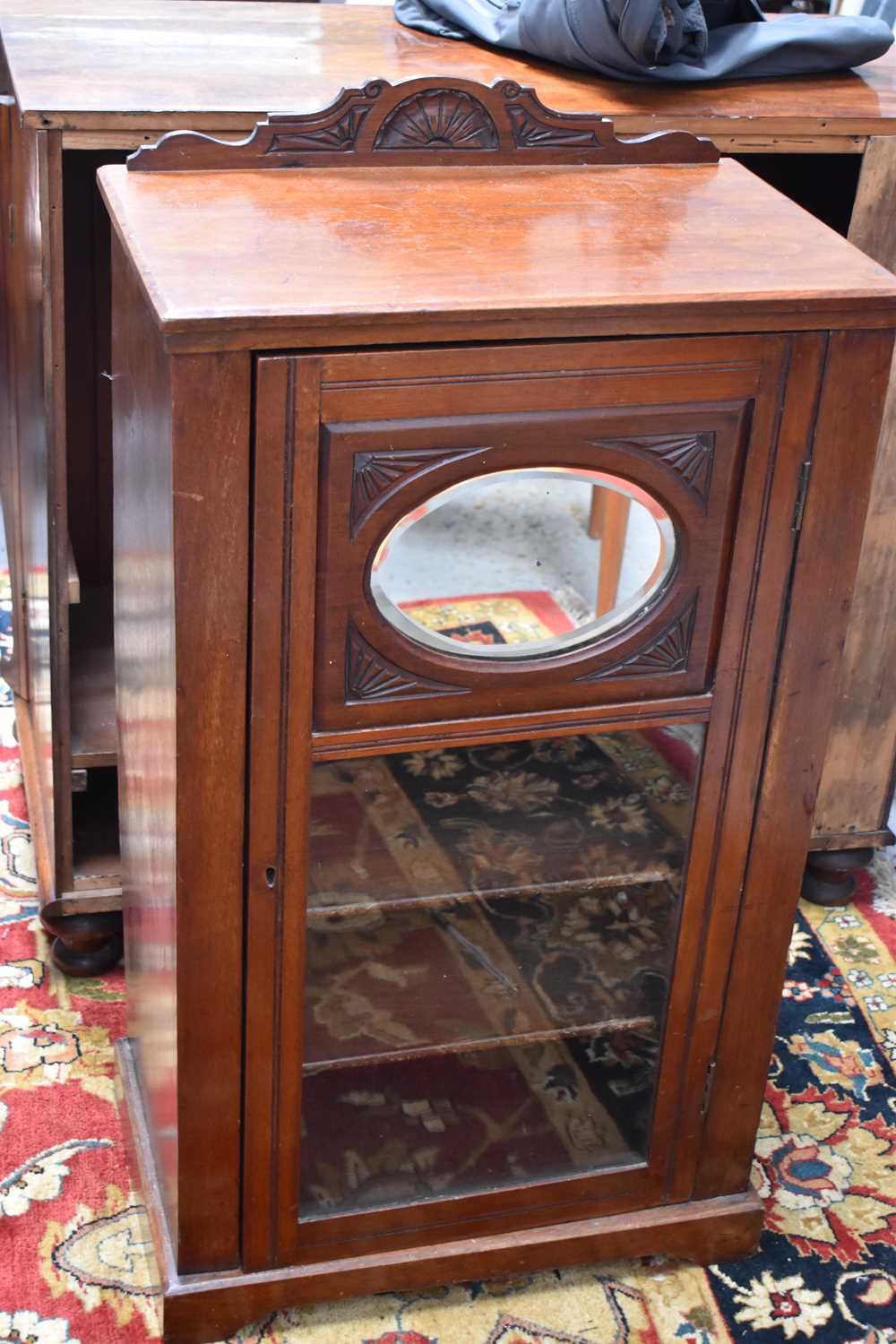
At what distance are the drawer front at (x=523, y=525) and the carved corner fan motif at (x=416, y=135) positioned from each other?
30 centimetres

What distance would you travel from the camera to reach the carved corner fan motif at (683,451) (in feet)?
4.09

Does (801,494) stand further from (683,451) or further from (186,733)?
(186,733)

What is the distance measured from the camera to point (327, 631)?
1.25 metres

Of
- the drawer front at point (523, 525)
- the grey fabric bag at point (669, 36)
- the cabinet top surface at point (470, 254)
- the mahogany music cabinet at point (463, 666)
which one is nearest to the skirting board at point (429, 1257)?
the mahogany music cabinet at point (463, 666)

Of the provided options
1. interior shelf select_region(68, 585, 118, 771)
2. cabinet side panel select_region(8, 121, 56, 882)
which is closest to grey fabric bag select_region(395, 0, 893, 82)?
cabinet side panel select_region(8, 121, 56, 882)

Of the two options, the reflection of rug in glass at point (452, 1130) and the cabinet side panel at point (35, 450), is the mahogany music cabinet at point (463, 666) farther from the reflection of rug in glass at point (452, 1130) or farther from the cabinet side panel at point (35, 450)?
the cabinet side panel at point (35, 450)

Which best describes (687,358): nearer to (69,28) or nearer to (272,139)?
(272,139)

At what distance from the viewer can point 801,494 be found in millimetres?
1309

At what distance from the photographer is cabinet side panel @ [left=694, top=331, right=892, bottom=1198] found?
1284 millimetres

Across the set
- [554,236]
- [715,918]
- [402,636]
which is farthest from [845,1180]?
[554,236]

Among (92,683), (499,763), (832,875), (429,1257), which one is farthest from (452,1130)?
(832,875)

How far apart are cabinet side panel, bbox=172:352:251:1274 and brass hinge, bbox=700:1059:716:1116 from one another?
1.46 ft

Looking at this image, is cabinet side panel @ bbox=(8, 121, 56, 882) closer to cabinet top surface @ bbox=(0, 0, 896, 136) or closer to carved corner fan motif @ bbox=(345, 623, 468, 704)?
cabinet top surface @ bbox=(0, 0, 896, 136)

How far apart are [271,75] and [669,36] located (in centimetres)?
41
